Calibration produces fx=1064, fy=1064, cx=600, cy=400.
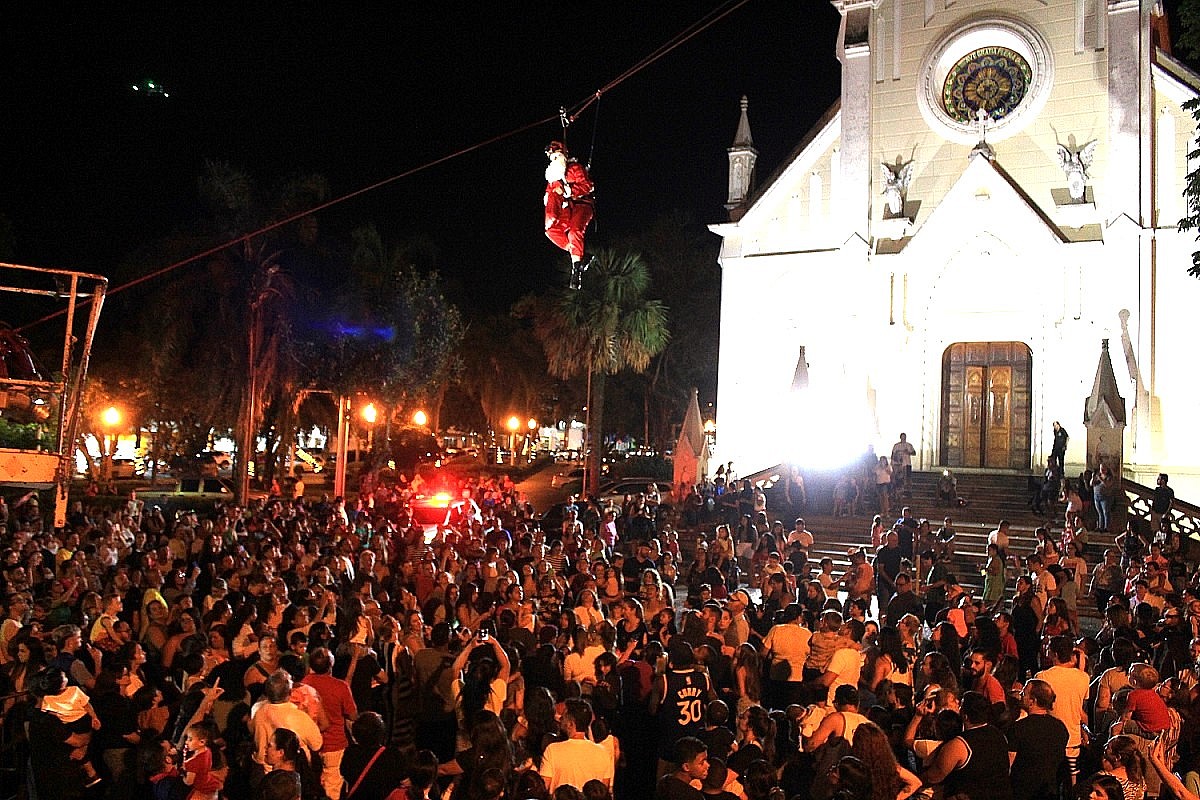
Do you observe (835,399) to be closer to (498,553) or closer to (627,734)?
(498,553)

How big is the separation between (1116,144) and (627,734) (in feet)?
77.4

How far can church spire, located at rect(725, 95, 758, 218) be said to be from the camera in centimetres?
3192

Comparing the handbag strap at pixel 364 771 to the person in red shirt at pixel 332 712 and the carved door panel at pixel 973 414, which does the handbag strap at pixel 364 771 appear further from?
the carved door panel at pixel 973 414

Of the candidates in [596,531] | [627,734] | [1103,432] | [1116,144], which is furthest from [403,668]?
[1116,144]

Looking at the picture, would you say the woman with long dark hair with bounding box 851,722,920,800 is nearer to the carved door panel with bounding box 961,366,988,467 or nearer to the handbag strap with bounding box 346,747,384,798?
the handbag strap with bounding box 346,747,384,798

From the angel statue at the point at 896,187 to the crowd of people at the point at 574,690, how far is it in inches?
→ 686

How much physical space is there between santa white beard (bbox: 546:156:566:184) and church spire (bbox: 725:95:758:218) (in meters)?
16.7

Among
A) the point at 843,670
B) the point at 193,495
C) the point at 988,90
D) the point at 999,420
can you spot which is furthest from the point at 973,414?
the point at 193,495

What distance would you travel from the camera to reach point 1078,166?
86.8 ft

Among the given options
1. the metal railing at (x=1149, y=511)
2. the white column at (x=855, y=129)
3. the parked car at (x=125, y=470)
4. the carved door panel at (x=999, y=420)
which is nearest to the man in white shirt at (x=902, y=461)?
the metal railing at (x=1149, y=511)

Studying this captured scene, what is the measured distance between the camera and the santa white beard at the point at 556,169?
51.2 ft

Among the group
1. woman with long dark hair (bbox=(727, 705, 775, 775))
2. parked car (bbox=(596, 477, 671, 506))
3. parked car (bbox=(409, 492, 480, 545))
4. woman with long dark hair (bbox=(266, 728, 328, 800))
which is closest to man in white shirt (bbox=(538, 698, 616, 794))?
woman with long dark hair (bbox=(727, 705, 775, 775))

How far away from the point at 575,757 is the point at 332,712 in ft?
6.26

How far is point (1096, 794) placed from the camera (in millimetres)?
5426
